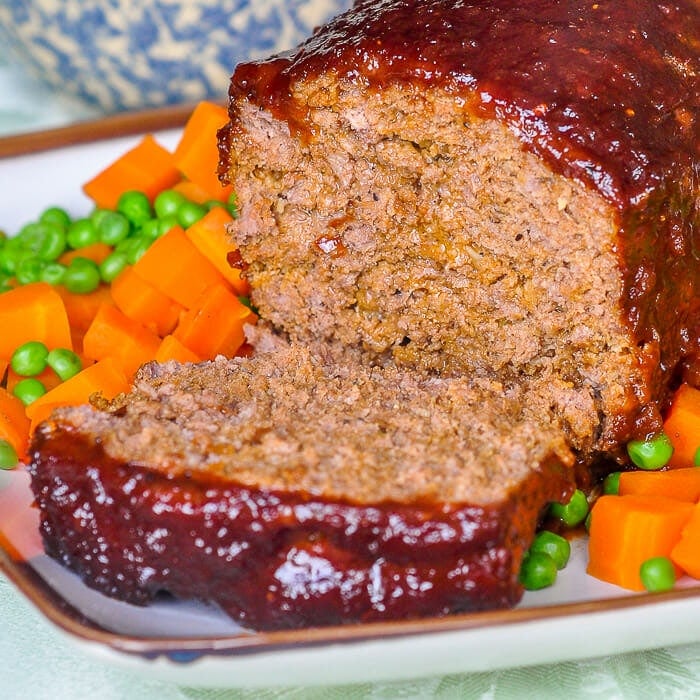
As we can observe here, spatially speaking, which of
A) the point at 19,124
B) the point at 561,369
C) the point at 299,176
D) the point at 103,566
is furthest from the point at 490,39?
the point at 19,124

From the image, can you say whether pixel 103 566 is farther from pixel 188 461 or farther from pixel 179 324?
pixel 179 324

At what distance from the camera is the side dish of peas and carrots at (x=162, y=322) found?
3.67m

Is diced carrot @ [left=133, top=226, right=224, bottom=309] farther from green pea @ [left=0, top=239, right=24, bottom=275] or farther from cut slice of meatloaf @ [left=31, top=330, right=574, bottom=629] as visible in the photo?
cut slice of meatloaf @ [left=31, top=330, right=574, bottom=629]

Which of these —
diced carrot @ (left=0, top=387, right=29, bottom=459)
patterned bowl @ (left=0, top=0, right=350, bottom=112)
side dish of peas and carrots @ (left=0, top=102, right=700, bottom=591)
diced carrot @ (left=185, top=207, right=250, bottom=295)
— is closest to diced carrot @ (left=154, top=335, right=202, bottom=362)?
side dish of peas and carrots @ (left=0, top=102, right=700, bottom=591)

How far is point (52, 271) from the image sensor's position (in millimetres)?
5645

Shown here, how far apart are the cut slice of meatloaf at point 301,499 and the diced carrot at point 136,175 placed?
243 cm

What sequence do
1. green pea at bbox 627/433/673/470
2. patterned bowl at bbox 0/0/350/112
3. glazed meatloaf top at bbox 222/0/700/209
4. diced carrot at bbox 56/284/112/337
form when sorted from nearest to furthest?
glazed meatloaf top at bbox 222/0/700/209
green pea at bbox 627/433/673/470
diced carrot at bbox 56/284/112/337
patterned bowl at bbox 0/0/350/112

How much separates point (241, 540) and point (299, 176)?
1850 mm

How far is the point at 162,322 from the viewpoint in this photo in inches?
211

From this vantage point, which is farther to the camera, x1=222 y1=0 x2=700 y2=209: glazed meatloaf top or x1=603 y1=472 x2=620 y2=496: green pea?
x1=603 y1=472 x2=620 y2=496: green pea

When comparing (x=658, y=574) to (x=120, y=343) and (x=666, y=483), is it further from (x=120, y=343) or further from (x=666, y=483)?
(x=120, y=343)

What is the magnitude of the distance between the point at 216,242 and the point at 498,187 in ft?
5.98

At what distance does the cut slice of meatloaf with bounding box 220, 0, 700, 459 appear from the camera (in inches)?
152

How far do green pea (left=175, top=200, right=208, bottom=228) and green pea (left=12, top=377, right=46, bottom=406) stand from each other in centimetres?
129
